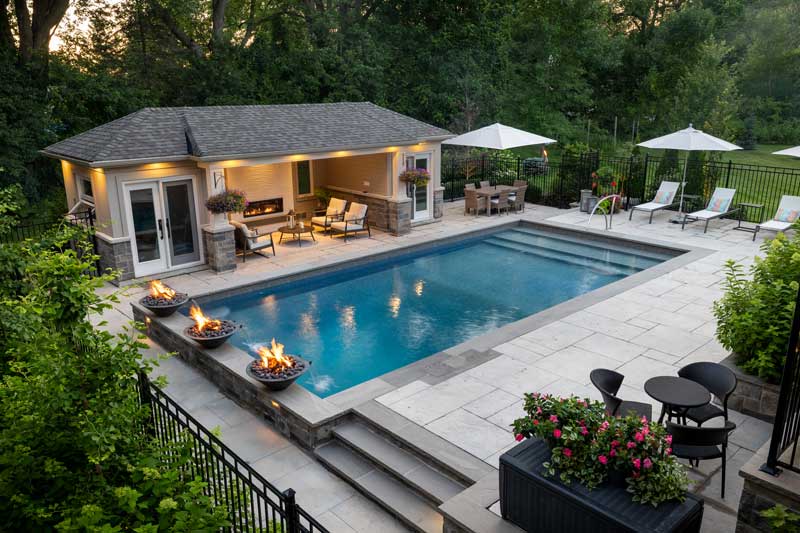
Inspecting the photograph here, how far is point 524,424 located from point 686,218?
1355 cm

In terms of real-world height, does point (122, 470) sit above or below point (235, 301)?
above

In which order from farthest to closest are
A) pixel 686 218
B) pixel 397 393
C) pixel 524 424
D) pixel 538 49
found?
1. pixel 538 49
2. pixel 686 218
3. pixel 397 393
4. pixel 524 424

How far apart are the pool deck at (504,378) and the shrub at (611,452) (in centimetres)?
121

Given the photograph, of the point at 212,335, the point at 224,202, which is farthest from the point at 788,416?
the point at 224,202

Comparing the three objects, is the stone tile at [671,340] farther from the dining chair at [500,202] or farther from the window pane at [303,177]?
the window pane at [303,177]

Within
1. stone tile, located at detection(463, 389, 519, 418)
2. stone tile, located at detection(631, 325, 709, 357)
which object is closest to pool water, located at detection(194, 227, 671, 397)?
stone tile, located at detection(463, 389, 519, 418)

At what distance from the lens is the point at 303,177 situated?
56.0ft

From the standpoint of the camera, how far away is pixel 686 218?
16062 millimetres

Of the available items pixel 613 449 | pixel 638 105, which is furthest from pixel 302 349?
pixel 638 105

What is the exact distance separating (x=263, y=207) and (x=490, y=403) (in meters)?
10.5

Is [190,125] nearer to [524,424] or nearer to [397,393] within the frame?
[397,393]

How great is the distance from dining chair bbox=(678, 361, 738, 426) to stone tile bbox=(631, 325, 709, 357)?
8.26ft

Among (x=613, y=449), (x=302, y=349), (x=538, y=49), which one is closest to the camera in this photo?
(x=613, y=449)

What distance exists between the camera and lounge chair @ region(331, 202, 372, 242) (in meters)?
15.3
